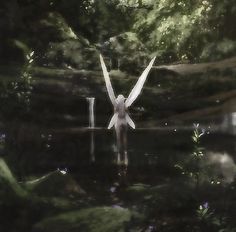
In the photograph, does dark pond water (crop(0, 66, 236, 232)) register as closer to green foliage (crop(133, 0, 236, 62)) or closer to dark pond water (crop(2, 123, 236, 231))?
dark pond water (crop(2, 123, 236, 231))

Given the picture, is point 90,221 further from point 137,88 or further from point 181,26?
point 181,26

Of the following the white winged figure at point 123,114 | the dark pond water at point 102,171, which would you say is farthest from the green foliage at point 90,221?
the white winged figure at point 123,114

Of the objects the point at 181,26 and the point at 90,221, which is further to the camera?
the point at 181,26

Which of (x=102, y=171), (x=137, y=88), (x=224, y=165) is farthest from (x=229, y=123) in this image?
(x=102, y=171)

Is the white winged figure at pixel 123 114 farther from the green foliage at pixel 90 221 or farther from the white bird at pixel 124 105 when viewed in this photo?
the green foliage at pixel 90 221

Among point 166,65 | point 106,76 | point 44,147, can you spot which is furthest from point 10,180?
point 166,65

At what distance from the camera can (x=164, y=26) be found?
1575 mm

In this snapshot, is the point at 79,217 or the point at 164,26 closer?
the point at 79,217

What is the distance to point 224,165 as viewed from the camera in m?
1.48

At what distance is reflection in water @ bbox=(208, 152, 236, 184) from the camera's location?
4.82 feet

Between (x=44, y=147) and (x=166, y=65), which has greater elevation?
(x=166, y=65)

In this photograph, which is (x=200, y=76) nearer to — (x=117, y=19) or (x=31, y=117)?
(x=117, y=19)

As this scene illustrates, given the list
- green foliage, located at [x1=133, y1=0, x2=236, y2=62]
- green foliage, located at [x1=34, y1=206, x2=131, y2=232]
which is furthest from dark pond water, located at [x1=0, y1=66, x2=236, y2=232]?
green foliage, located at [x1=133, y1=0, x2=236, y2=62]

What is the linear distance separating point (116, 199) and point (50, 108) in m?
0.35
